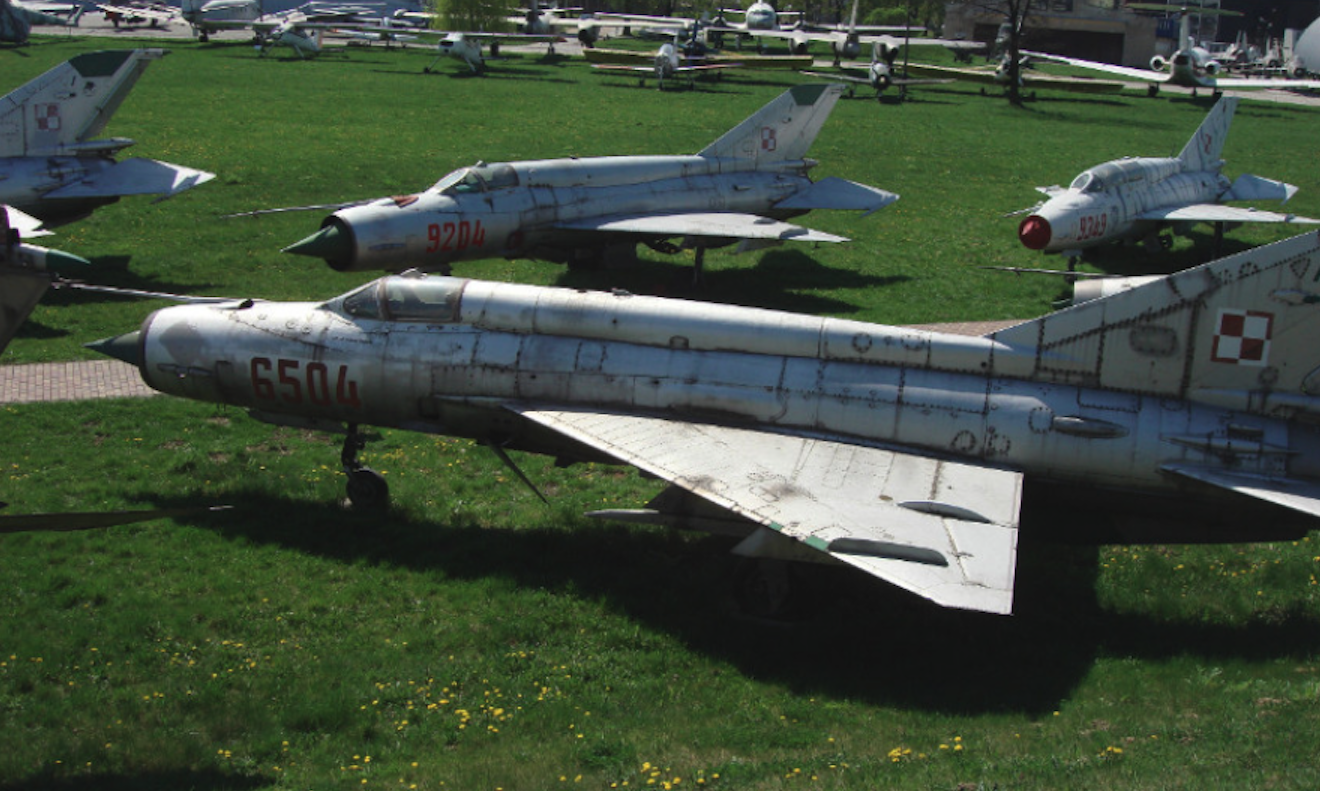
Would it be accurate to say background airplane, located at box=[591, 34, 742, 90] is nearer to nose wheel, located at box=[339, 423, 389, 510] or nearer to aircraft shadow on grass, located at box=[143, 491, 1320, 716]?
nose wheel, located at box=[339, 423, 389, 510]

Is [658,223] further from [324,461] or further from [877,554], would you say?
[877,554]

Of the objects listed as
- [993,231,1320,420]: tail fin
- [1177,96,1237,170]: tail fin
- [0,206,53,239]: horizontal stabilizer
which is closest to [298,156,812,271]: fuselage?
[0,206,53,239]: horizontal stabilizer

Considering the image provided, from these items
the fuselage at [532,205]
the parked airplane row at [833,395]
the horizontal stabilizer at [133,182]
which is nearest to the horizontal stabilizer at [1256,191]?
the fuselage at [532,205]

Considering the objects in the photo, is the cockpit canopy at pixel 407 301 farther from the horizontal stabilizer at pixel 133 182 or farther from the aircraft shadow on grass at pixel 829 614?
the horizontal stabilizer at pixel 133 182

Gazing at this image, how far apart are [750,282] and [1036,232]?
6589mm

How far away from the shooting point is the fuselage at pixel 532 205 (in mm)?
22422

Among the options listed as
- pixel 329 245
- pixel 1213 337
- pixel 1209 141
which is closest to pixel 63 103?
pixel 329 245

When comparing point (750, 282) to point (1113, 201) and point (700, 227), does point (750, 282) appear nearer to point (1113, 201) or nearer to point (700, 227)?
point (700, 227)

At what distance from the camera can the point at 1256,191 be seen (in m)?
31.3

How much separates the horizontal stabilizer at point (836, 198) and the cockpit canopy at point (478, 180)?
6946 mm

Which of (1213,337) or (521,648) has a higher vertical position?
(1213,337)

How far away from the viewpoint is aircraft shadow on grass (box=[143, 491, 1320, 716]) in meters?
11.0

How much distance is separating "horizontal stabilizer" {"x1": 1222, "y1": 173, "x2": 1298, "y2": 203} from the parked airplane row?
20.9 m

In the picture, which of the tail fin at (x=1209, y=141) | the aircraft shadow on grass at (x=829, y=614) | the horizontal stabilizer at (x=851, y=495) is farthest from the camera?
the tail fin at (x=1209, y=141)
